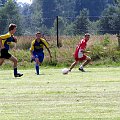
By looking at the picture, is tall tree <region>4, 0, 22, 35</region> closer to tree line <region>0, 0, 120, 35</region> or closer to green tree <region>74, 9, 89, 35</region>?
tree line <region>0, 0, 120, 35</region>

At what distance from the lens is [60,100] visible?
13.8 metres

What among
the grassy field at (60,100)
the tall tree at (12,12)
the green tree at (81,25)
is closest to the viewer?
the grassy field at (60,100)

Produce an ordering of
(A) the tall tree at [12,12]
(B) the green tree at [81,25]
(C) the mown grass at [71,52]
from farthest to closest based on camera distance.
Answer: (A) the tall tree at [12,12], (B) the green tree at [81,25], (C) the mown grass at [71,52]

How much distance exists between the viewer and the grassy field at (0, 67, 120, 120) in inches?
457

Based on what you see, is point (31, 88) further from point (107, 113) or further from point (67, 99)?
point (107, 113)

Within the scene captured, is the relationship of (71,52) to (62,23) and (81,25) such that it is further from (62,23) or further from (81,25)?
(62,23)

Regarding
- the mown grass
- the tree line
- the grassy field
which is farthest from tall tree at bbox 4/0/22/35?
the grassy field

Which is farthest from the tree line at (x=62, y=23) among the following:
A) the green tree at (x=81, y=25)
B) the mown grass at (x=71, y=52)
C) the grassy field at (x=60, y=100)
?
the grassy field at (x=60, y=100)

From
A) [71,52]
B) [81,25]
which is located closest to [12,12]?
[81,25]

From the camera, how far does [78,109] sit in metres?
12.3

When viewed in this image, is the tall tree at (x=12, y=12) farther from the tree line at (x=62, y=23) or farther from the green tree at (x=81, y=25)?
the green tree at (x=81, y=25)

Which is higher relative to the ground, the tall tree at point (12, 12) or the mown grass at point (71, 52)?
the tall tree at point (12, 12)

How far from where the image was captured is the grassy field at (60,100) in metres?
11.6

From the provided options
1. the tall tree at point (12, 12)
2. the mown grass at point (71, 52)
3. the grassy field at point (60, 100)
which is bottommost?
the mown grass at point (71, 52)
